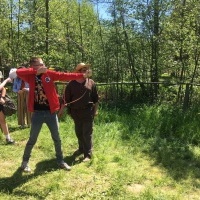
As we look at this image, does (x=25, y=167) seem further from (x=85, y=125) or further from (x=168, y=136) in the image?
(x=168, y=136)

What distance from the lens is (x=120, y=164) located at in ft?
17.8

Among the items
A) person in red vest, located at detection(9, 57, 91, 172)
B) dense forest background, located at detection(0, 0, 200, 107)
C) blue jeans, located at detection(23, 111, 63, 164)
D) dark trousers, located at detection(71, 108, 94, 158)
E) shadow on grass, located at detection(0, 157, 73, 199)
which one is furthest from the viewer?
dense forest background, located at detection(0, 0, 200, 107)

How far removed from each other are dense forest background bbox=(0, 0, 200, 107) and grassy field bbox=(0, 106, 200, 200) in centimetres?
208

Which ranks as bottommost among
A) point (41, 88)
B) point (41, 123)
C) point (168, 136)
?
point (168, 136)

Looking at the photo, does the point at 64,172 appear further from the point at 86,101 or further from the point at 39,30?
the point at 39,30

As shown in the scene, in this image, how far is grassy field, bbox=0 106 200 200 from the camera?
4496 millimetres

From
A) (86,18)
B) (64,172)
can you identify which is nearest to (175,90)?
(64,172)

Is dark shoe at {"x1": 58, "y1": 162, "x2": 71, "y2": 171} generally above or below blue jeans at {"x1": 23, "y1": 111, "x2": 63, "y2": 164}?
below

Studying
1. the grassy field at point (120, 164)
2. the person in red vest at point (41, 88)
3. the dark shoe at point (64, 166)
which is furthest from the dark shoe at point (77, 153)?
the person in red vest at point (41, 88)

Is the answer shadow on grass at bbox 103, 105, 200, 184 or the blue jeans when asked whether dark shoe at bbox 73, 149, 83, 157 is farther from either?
shadow on grass at bbox 103, 105, 200, 184

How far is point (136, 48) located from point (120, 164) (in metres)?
6.93

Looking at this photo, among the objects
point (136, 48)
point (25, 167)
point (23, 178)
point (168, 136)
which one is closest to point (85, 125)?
point (25, 167)

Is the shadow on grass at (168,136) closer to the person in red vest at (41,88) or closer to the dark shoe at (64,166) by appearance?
the dark shoe at (64,166)

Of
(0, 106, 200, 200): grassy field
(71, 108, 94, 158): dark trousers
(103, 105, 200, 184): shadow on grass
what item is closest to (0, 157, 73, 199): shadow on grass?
(0, 106, 200, 200): grassy field
